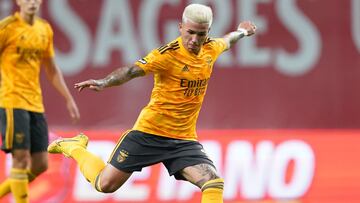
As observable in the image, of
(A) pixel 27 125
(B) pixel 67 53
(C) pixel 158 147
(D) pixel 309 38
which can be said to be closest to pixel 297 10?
(D) pixel 309 38

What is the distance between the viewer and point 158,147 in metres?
8.42

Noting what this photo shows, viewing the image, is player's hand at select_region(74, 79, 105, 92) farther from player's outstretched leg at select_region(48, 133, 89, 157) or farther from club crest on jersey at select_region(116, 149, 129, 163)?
player's outstretched leg at select_region(48, 133, 89, 157)

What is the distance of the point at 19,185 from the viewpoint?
1004cm

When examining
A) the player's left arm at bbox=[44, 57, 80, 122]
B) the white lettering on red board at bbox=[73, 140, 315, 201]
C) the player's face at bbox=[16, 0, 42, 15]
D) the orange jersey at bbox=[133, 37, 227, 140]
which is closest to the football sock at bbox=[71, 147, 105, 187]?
the orange jersey at bbox=[133, 37, 227, 140]

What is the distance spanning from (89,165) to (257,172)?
3428mm

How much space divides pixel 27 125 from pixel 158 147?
2.19 m

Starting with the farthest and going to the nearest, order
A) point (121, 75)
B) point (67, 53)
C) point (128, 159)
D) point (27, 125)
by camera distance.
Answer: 1. point (67, 53)
2. point (27, 125)
3. point (128, 159)
4. point (121, 75)

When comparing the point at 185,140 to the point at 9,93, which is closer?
the point at 185,140

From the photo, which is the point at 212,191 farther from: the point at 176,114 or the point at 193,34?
the point at 193,34

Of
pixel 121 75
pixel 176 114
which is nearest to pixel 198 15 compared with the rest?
pixel 121 75

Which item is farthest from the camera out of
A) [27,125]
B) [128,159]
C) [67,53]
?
[67,53]

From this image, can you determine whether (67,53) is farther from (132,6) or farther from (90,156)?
(90,156)

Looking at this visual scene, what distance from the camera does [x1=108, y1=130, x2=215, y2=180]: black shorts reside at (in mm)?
8367

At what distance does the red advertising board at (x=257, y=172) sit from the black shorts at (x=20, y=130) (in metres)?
1.17
